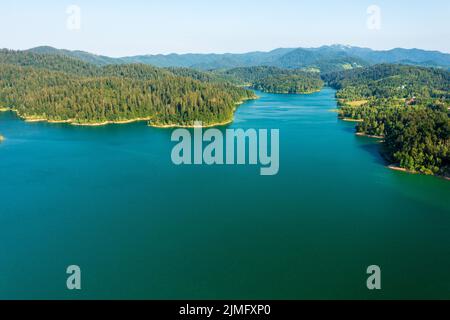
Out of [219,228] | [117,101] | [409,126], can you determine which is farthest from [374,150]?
[117,101]

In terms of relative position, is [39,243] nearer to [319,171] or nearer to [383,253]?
[383,253]

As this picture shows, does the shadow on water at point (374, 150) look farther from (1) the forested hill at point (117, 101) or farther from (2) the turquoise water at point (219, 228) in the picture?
(1) the forested hill at point (117, 101)

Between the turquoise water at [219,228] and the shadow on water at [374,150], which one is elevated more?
the shadow on water at [374,150]

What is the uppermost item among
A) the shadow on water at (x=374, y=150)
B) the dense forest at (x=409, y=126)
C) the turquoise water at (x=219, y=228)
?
the dense forest at (x=409, y=126)

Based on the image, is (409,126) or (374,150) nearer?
(409,126)

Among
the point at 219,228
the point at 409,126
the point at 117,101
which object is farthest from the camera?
the point at 117,101

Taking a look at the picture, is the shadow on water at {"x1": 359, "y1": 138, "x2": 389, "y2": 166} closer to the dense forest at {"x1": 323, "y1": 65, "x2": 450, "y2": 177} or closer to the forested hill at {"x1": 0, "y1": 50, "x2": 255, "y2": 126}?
the dense forest at {"x1": 323, "y1": 65, "x2": 450, "y2": 177}

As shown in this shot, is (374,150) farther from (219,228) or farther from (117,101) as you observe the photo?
(117,101)

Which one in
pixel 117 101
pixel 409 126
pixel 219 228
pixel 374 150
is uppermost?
pixel 117 101

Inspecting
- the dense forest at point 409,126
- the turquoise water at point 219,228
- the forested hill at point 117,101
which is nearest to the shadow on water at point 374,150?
the turquoise water at point 219,228
